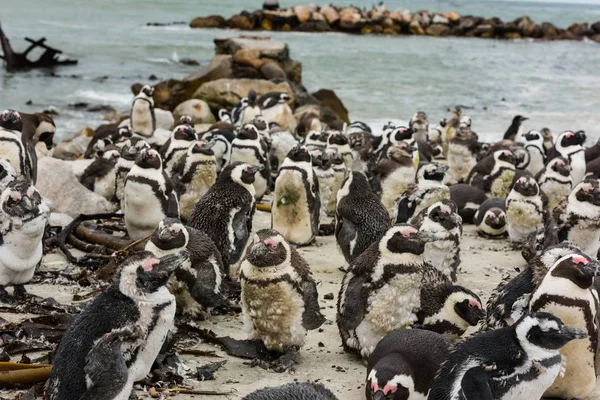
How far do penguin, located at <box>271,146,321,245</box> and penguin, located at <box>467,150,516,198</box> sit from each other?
3092 mm

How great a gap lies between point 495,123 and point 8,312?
18429mm

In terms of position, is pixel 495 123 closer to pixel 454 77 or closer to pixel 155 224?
pixel 454 77

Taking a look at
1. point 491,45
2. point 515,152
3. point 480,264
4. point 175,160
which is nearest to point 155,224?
point 175,160

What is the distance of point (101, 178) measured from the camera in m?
9.05

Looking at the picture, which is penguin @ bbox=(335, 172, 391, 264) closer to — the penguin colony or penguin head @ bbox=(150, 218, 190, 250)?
the penguin colony

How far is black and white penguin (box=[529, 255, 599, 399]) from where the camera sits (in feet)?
14.7

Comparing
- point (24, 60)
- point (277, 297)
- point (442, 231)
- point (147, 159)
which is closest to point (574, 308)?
point (277, 297)

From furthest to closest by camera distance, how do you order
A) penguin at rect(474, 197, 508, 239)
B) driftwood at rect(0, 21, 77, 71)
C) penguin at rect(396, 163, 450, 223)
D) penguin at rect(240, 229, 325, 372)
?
driftwood at rect(0, 21, 77, 71)
penguin at rect(474, 197, 508, 239)
penguin at rect(396, 163, 450, 223)
penguin at rect(240, 229, 325, 372)

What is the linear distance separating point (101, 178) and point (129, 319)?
5.23 meters

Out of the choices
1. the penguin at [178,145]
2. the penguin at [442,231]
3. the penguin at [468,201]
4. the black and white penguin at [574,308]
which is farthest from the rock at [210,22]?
the black and white penguin at [574,308]

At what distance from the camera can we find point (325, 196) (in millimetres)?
8891

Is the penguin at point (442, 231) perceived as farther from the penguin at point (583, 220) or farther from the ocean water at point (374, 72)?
the ocean water at point (374, 72)

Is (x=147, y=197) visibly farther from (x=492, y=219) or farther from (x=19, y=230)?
(x=492, y=219)

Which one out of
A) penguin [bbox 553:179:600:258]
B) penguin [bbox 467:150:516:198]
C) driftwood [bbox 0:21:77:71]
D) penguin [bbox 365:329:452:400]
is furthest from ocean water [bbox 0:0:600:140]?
penguin [bbox 365:329:452:400]
